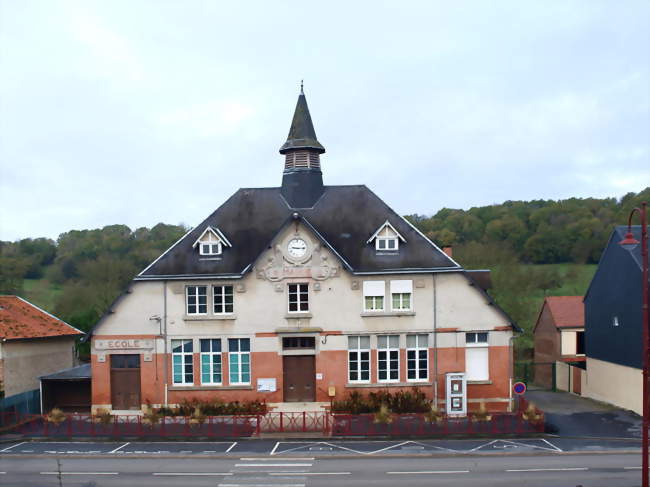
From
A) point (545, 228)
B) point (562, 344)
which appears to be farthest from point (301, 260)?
point (545, 228)

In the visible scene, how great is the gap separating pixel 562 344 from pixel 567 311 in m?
2.35

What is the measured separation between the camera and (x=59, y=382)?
32.5m

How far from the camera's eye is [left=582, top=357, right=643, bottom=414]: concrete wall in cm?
3022

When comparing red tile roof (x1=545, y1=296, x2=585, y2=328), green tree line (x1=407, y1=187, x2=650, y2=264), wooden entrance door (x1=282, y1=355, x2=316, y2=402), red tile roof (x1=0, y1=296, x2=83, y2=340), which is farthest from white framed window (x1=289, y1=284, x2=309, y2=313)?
green tree line (x1=407, y1=187, x2=650, y2=264)

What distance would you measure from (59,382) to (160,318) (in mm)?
7218

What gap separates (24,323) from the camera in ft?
111

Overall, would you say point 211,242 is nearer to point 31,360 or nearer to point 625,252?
point 31,360

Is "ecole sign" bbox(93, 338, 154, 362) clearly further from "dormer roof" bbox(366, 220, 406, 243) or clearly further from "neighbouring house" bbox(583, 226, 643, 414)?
"neighbouring house" bbox(583, 226, 643, 414)

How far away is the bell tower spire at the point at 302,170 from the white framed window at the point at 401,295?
22.6 ft

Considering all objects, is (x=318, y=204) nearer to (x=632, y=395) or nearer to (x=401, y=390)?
(x=401, y=390)

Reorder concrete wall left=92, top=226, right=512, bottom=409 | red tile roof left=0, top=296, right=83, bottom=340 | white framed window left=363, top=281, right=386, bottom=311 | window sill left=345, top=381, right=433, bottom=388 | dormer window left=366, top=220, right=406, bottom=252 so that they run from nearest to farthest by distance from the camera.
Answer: window sill left=345, top=381, right=433, bottom=388 < concrete wall left=92, top=226, right=512, bottom=409 < white framed window left=363, top=281, right=386, bottom=311 < dormer window left=366, top=220, right=406, bottom=252 < red tile roof left=0, top=296, right=83, bottom=340

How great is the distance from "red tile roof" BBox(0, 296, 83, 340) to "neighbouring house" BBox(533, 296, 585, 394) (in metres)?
30.5

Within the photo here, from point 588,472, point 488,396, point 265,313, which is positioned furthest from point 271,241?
point 588,472

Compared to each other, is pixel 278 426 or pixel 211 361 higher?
pixel 211 361
